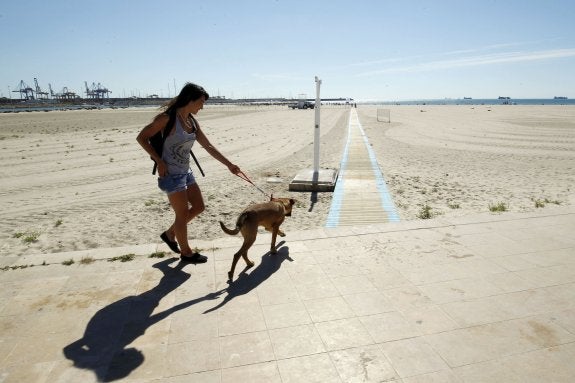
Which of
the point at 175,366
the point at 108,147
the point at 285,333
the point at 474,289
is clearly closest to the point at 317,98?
the point at 474,289

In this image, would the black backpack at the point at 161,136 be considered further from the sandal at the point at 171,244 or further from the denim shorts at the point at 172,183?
the sandal at the point at 171,244

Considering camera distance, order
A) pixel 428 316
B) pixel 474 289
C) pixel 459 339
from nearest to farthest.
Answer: pixel 459 339 → pixel 428 316 → pixel 474 289

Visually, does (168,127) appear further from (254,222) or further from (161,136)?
(254,222)

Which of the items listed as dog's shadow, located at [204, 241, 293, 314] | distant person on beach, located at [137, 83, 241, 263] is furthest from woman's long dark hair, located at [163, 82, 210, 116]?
dog's shadow, located at [204, 241, 293, 314]

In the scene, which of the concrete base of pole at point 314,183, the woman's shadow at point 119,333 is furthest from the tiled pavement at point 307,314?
the concrete base of pole at point 314,183

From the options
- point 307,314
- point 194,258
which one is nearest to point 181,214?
point 194,258

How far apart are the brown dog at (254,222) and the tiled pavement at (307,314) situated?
25 cm

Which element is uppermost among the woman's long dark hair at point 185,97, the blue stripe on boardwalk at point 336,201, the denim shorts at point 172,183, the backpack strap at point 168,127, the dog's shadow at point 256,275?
the woman's long dark hair at point 185,97

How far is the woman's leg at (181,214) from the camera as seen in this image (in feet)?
13.4

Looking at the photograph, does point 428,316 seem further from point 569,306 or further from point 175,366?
point 175,366

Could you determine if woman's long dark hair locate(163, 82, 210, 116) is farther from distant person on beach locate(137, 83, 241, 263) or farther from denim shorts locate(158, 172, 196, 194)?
denim shorts locate(158, 172, 196, 194)

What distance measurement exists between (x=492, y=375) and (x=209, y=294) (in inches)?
99.6

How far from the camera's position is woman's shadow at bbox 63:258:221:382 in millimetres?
2662

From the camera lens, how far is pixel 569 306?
3.35 m
